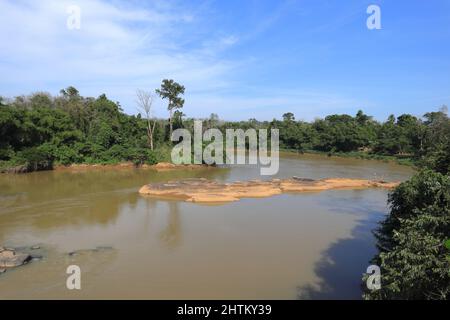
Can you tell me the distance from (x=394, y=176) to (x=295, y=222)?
54.6 ft

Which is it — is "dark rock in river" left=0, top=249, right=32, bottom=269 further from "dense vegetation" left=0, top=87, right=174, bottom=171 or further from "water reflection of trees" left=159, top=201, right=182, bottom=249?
"dense vegetation" left=0, top=87, right=174, bottom=171

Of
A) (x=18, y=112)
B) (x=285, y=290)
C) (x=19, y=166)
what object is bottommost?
(x=285, y=290)

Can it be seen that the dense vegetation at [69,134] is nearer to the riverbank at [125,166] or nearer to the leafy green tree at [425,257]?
the riverbank at [125,166]

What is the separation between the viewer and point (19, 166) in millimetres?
25203

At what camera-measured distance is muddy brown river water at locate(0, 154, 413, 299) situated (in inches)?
332

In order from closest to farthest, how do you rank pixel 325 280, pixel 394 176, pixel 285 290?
pixel 285 290 → pixel 325 280 → pixel 394 176

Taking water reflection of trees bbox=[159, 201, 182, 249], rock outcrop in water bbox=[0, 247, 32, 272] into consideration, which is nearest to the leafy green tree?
water reflection of trees bbox=[159, 201, 182, 249]

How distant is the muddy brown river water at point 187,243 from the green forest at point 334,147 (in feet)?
7.62

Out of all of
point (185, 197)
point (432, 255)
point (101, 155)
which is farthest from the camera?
point (101, 155)

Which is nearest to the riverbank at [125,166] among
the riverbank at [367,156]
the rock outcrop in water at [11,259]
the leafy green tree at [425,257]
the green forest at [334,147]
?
the green forest at [334,147]

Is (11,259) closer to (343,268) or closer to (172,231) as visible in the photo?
(172,231)

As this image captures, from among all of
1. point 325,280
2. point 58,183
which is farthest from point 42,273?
point 58,183

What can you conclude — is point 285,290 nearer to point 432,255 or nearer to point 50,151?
point 432,255

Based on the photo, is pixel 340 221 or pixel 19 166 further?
pixel 19 166
